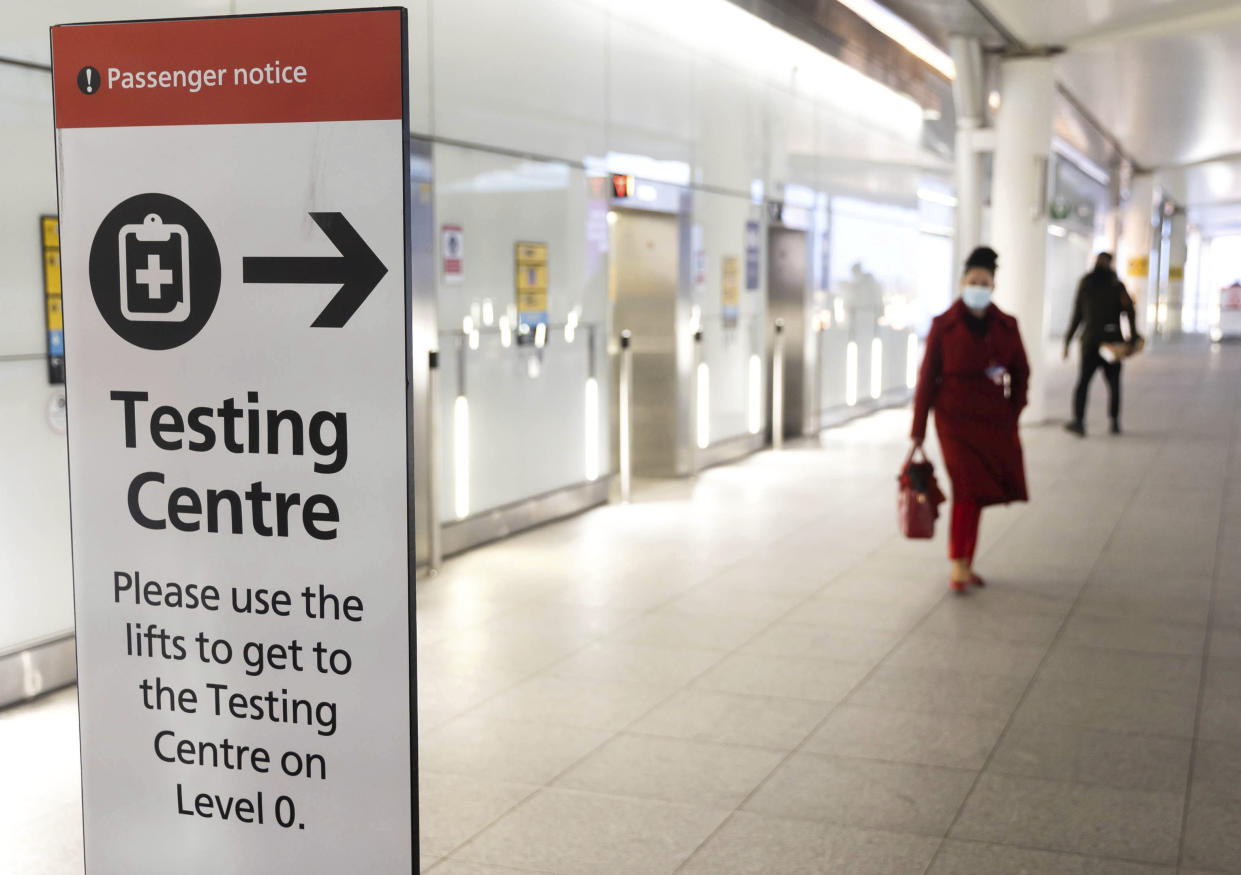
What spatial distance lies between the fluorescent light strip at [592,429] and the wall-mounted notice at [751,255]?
11.1ft

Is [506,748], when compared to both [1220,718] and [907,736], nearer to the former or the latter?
[907,736]

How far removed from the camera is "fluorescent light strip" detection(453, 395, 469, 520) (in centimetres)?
765

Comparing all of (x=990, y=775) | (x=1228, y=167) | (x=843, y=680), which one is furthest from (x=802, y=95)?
(x=1228, y=167)

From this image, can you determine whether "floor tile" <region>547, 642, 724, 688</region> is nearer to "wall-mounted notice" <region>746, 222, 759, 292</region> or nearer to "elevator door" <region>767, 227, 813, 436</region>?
"wall-mounted notice" <region>746, 222, 759, 292</region>

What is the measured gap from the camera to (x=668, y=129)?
1028 cm

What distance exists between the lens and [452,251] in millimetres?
7434

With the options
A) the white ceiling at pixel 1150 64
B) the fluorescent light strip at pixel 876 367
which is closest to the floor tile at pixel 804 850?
the white ceiling at pixel 1150 64

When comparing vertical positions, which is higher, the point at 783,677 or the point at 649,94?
the point at 649,94

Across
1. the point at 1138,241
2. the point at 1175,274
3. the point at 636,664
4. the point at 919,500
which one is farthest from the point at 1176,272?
the point at 636,664

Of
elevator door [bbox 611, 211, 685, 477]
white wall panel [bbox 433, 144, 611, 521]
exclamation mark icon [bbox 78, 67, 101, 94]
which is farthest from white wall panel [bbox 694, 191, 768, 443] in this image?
exclamation mark icon [bbox 78, 67, 101, 94]

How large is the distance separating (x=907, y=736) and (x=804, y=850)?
1040 millimetres

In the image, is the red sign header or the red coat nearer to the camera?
the red sign header

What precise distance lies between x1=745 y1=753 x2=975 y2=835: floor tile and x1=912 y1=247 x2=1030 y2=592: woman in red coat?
244 centimetres

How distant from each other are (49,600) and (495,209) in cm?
376
